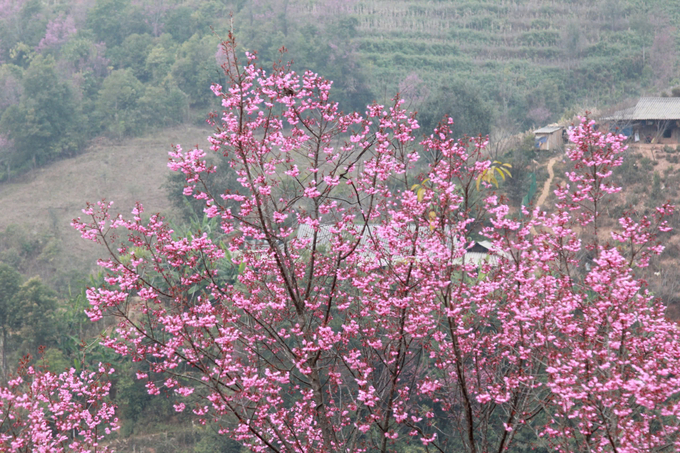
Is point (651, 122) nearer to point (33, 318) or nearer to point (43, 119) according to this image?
point (33, 318)

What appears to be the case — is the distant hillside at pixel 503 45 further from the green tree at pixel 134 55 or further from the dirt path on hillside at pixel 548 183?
the dirt path on hillside at pixel 548 183

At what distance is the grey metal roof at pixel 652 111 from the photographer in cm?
2119

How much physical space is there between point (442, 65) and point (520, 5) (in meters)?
9.34

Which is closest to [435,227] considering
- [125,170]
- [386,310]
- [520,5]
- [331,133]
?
[386,310]

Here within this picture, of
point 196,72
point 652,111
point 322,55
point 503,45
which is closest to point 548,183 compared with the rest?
point 652,111

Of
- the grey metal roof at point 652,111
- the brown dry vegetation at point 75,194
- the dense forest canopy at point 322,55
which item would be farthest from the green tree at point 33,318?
the grey metal roof at point 652,111

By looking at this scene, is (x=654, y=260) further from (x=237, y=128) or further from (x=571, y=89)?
(x=571, y=89)

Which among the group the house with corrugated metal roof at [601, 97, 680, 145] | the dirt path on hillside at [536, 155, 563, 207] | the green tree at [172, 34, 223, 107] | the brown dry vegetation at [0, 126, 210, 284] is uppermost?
the green tree at [172, 34, 223, 107]

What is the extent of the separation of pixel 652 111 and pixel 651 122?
16.7 inches

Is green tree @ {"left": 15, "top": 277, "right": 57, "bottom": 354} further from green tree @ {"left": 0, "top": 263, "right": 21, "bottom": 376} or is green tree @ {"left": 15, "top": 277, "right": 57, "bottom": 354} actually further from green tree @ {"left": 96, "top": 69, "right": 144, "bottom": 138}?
green tree @ {"left": 96, "top": 69, "right": 144, "bottom": 138}

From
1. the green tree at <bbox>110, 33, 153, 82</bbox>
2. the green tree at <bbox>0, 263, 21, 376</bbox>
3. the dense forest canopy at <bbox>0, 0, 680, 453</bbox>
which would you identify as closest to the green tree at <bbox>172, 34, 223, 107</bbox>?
the dense forest canopy at <bbox>0, 0, 680, 453</bbox>

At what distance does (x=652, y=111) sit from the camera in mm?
21641

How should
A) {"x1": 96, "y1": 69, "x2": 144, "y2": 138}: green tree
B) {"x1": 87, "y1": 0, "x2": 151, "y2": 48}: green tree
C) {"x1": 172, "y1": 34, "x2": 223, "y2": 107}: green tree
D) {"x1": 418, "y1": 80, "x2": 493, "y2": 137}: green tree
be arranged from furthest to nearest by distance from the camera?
{"x1": 87, "y1": 0, "x2": 151, "y2": 48}: green tree < {"x1": 172, "y1": 34, "x2": 223, "y2": 107}: green tree < {"x1": 96, "y1": 69, "x2": 144, "y2": 138}: green tree < {"x1": 418, "y1": 80, "x2": 493, "y2": 137}: green tree

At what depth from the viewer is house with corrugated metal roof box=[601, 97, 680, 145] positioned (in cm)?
2116
